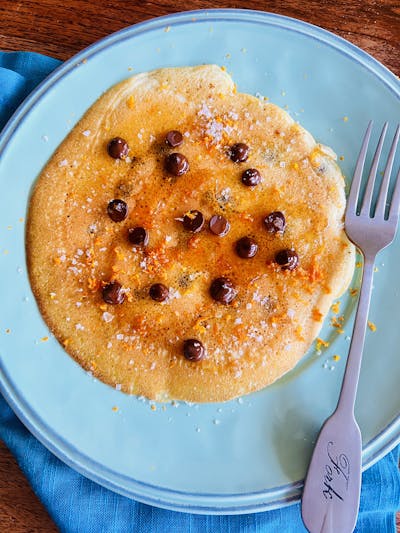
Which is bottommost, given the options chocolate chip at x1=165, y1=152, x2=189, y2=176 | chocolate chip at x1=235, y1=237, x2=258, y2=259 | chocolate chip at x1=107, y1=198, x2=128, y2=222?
chocolate chip at x1=107, y1=198, x2=128, y2=222

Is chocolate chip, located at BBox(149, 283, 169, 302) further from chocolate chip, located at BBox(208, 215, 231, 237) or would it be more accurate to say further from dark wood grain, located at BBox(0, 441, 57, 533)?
dark wood grain, located at BBox(0, 441, 57, 533)

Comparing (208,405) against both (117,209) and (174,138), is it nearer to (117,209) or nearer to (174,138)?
(117,209)

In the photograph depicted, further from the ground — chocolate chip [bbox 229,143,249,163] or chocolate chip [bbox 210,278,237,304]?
chocolate chip [bbox 229,143,249,163]

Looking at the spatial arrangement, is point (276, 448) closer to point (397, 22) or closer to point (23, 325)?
point (23, 325)

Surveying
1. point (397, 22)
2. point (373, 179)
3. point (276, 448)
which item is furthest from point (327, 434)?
point (397, 22)

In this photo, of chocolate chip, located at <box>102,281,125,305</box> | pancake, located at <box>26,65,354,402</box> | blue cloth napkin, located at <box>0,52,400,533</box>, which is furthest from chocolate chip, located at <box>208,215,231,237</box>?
blue cloth napkin, located at <box>0,52,400,533</box>

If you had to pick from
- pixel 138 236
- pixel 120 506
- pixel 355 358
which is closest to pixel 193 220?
pixel 138 236
